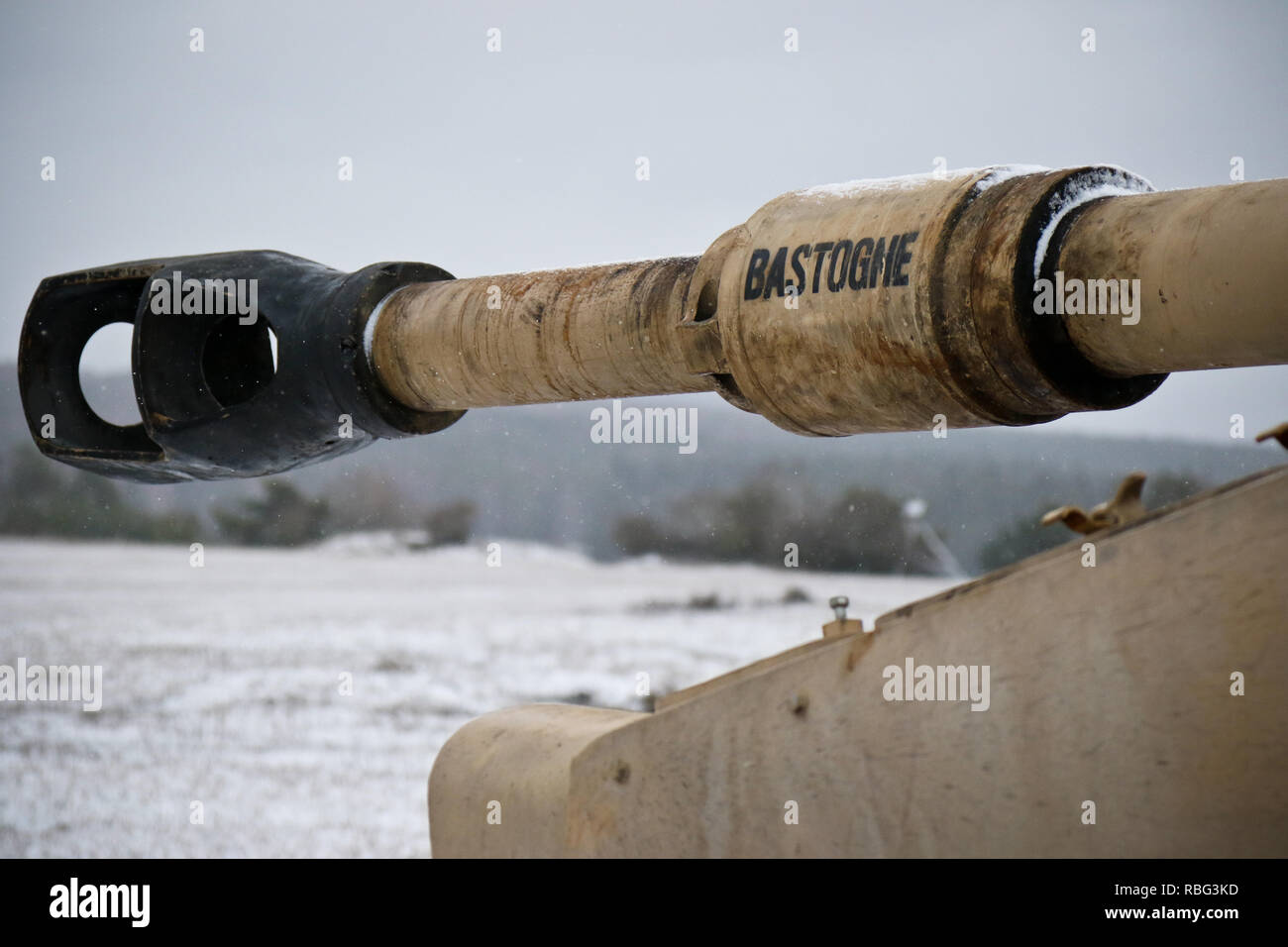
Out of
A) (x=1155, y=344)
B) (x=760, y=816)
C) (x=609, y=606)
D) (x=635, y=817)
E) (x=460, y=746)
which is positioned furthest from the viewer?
(x=609, y=606)

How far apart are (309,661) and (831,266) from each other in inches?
129

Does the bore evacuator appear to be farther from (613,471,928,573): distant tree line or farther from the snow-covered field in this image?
(613,471,928,573): distant tree line


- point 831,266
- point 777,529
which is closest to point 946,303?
point 831,266

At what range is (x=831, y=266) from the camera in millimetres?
1204

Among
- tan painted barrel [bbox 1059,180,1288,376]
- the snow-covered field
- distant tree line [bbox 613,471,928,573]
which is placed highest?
tan painted barrel [bbox 1059,180,1288,376]

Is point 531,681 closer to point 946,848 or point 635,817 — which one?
point 635,817

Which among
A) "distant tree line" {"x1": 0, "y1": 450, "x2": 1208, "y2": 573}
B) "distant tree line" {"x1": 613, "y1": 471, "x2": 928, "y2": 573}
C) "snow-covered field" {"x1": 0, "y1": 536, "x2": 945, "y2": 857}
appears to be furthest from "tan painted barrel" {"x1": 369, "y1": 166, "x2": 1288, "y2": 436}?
"distant tree line" {"x1": 613, "y1": 471, "x2": 928, "y2": 573}

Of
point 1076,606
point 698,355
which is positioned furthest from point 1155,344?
point 698,355

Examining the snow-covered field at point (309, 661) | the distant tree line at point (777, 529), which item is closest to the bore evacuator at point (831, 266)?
the snow-covered field at point (309, 661)

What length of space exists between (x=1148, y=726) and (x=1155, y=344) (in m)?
0.33

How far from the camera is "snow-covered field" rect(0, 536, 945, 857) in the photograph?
3463mm

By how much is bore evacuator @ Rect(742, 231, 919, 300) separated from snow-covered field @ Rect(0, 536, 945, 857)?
91.3 inches

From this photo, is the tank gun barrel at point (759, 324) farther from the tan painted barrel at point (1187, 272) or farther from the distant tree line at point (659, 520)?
the distant tree line at point (659, 520)
